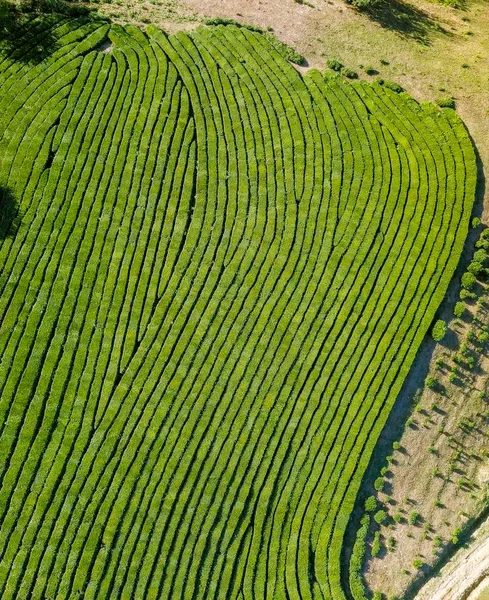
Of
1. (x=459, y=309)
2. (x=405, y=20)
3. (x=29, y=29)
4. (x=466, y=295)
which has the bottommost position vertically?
(x=459, y=309)

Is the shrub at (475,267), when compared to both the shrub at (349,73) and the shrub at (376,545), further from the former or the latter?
the shrub at (376,545)

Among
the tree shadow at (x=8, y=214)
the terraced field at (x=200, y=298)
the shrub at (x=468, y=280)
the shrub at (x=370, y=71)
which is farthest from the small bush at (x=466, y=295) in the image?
the tree shadow at (x=8, y=214)

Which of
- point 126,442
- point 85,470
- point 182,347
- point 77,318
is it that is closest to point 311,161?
point 182,347

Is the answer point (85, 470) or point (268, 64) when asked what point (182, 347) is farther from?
point (268, 64)

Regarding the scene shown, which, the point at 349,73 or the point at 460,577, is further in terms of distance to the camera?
the point at 349,73

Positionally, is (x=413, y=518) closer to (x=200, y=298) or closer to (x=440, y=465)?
(x=440, y=465)

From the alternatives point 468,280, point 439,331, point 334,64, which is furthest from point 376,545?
point 334,64
